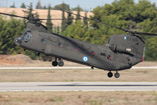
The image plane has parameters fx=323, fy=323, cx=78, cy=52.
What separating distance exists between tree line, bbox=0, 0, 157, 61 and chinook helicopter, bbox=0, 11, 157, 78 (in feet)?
57.7

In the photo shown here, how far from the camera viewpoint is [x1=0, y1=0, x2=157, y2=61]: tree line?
76250 mm

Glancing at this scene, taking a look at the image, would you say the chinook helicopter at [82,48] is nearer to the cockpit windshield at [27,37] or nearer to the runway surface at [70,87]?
the cockpit windshield at [27,37]

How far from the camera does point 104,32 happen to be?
89.6 metres

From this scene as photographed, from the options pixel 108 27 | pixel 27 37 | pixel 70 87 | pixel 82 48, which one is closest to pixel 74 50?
pixel 82 48

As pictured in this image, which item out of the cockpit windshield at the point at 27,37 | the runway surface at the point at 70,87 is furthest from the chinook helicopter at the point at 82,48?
the runway surface at the point at 70,87

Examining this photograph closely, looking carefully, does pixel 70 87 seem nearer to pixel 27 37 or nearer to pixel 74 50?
pixel 74 50

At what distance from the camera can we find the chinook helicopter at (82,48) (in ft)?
90.0

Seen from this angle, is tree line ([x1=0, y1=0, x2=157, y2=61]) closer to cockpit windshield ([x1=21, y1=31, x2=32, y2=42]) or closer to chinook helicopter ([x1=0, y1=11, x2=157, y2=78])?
chinook helicopter ([x1=0, y1=11, x2=157, y2=78])

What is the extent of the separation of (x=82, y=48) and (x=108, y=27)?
62.3m

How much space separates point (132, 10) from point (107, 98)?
9353cm

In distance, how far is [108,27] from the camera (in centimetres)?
9025

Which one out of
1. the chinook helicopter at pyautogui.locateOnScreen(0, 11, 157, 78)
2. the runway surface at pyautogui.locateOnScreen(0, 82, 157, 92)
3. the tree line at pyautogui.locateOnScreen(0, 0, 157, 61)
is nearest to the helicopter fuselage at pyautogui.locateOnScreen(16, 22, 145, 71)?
the chinook helicopter at pyautogui.locateOnScreen(0, 11, 157, 78)

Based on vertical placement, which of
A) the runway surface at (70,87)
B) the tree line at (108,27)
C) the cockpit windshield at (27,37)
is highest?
the tree line at (108,27)

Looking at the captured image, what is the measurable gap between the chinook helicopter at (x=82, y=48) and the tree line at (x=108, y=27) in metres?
17.6
